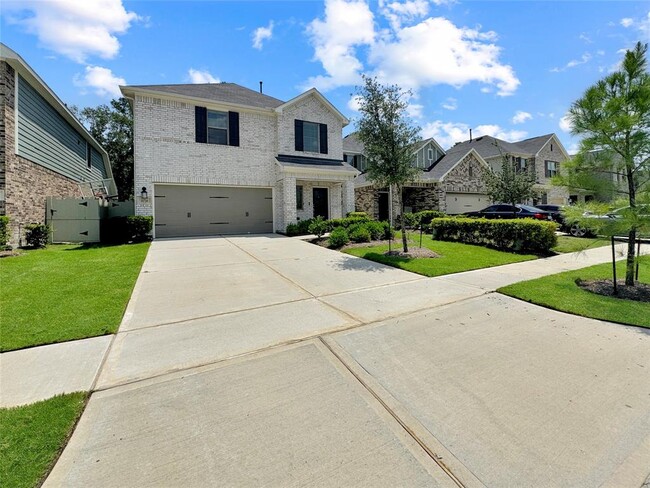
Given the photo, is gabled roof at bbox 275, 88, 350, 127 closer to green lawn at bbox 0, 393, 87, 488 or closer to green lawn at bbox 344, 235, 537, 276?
green lawn at bbox 344, 235, 537, 276

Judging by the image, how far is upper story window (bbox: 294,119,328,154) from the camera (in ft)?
54.1

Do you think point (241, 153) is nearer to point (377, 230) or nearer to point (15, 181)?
point (377, 230)

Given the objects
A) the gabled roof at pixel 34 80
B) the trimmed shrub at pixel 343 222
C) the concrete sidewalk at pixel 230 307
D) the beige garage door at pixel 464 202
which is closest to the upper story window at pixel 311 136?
the trimmed shrub at pixel 343 222

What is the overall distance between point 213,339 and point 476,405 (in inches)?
108

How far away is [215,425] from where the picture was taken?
2232 millimetres

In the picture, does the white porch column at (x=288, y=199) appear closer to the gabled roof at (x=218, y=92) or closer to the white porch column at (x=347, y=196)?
the white porch column at (x=347, y=196)

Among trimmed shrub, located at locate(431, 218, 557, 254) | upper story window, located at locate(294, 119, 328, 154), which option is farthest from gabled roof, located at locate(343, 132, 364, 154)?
trimmed shrub, located at locate(431, 218, 557, 254)

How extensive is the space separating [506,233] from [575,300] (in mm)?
5810

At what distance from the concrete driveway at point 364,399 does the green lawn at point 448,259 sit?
2.73 m

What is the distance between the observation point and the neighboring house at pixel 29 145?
384 inches

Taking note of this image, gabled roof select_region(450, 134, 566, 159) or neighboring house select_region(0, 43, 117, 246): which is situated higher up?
gabled roof select_region(450, 134, 566, 159)

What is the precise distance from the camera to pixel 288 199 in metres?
15.0

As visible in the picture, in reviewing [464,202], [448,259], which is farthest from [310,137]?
[464,202]

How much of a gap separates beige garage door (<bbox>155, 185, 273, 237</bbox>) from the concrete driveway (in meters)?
10.4
